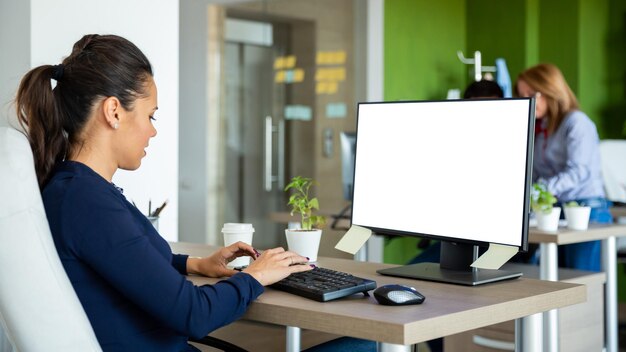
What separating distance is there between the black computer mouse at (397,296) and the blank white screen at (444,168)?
0.31 metres

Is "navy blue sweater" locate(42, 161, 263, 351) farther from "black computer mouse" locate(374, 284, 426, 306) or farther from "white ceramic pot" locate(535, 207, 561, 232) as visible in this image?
"white ceramic pot" locate(535, 207, 561, 232)

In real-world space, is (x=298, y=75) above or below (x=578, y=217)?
above

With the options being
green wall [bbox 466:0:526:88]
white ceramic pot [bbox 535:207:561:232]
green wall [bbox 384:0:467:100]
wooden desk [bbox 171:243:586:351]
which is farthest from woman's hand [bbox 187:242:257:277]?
green wall [bbox 466:0:526:88]

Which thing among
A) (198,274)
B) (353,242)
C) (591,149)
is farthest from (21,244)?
(591,149)

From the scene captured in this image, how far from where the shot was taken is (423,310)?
1.58 m

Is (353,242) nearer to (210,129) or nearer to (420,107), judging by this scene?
(420,107)

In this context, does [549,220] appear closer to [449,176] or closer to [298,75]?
[449,176]

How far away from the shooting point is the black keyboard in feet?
5.50

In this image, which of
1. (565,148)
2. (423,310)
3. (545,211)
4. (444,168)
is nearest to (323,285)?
(423,310)

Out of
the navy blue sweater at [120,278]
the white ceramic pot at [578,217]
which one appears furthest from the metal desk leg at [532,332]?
the white ceramic pot at [578,217]

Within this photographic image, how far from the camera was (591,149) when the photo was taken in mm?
4254

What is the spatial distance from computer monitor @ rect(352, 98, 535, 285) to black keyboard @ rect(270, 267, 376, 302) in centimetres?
26

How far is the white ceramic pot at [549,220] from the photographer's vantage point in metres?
3.42

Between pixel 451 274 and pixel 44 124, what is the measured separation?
37.9 inches
